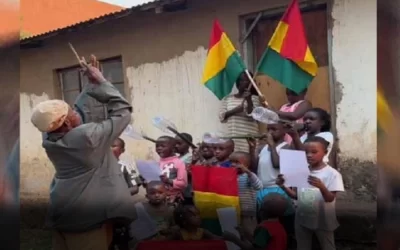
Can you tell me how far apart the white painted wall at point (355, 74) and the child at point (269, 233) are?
0.44 metres

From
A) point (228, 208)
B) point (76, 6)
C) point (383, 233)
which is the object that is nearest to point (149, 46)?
point (76, 6)

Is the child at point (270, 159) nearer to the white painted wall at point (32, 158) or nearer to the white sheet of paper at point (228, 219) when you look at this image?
the white sheet of paper at point (228, 219)

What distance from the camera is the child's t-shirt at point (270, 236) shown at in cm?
240

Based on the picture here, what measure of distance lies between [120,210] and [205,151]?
30.3 inches

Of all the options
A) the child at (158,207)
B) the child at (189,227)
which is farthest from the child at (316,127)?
the child at (158,207)

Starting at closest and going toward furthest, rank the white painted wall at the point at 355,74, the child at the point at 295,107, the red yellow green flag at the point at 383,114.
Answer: the red yellow green flag at the point at 383,114
the white painted wall at the point at 355,74
the child at the point at 295,107

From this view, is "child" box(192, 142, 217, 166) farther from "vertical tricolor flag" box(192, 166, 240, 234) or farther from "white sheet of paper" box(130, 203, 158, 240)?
"white sheet of paper" box(130, 203, 158, 240)

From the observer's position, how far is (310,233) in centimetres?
242

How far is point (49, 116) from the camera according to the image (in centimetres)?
204

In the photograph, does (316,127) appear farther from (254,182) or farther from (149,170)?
(149,170)

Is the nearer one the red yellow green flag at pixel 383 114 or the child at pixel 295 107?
the red yellow green flag at pixel 383 114

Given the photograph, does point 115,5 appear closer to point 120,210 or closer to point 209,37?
point 209,37

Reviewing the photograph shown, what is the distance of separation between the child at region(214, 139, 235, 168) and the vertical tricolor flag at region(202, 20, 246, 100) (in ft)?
1.42

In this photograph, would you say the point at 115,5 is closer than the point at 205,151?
No
